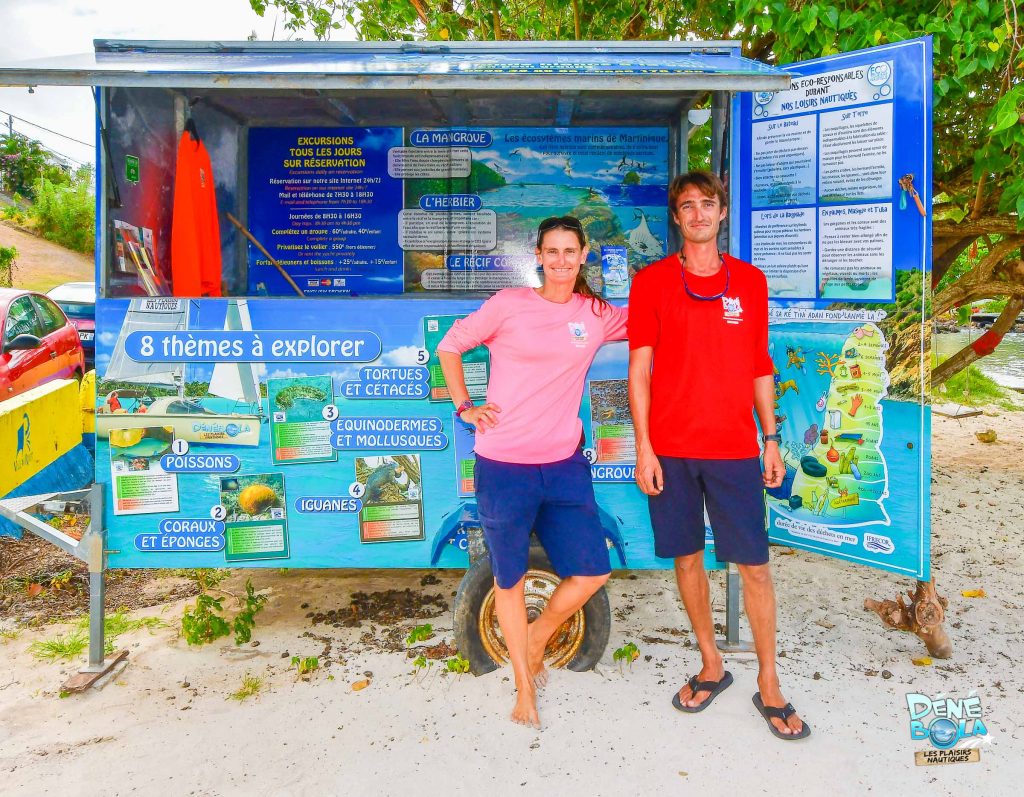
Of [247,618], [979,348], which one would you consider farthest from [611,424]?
[979,348]

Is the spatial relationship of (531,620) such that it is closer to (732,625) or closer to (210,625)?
(732,625)

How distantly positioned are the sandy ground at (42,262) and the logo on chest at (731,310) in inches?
739

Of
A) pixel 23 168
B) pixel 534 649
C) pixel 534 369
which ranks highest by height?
pixel 23 168

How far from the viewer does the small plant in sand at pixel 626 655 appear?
3.32 m

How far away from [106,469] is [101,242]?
978 mm

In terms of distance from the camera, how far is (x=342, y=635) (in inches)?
143

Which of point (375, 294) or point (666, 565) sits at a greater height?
point (375, 294)

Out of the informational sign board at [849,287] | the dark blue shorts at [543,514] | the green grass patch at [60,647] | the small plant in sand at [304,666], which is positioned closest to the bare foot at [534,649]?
the dark blue shorts at [543,514]

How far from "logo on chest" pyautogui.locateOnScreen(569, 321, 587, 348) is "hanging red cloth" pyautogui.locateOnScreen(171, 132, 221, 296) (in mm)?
2231

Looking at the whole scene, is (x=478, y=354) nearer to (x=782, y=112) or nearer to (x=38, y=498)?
(x=782, y=112)

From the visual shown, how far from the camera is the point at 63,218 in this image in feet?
73.1

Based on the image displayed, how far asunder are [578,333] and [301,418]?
1.30m

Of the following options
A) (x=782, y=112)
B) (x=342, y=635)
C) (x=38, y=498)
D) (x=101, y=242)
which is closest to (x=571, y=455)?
(x=342, y=635)

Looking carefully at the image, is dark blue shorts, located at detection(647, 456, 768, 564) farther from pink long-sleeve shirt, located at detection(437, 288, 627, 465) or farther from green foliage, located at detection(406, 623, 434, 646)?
green foliage, located at detection(406, 623, 434, 646)
